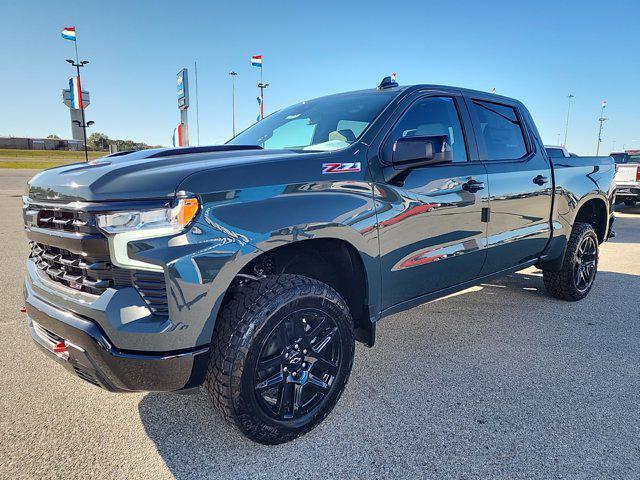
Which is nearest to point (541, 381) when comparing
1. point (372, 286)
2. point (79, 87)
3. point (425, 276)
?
point (425, 276)

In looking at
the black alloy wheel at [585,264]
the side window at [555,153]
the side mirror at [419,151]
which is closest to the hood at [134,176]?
the side mirror at [419,151]

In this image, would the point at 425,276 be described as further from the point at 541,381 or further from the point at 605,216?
the point at 605,216

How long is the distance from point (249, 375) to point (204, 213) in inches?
30.1

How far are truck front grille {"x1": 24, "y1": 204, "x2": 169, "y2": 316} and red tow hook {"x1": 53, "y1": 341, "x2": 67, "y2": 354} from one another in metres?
0.26

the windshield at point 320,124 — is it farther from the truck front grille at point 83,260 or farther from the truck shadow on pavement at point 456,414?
the truck shadow on pavement at point 456,414

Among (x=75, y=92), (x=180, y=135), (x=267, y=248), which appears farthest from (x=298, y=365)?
(x=75, y=92)

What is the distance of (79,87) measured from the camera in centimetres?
2148

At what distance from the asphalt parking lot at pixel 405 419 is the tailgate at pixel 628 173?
1106cm

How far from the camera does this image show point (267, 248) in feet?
6.89

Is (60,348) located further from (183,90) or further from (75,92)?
(75,92)

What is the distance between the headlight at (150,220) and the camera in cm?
188

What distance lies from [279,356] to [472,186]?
1810mm

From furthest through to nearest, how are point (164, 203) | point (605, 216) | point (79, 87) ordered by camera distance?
1. point (79, 87)
2. point (605, 216)
3. point (164, 203)

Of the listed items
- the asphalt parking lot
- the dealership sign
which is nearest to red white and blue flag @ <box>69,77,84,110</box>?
the dealership sign
